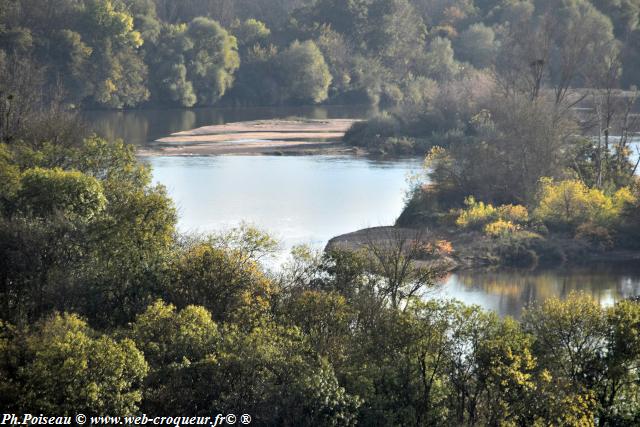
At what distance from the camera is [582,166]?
54906 mm

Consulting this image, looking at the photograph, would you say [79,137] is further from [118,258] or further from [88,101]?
[88,101]

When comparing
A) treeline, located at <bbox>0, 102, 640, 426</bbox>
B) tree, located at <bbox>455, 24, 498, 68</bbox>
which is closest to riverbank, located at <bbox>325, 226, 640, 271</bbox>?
treeline, located at <bbox>0, 102, 640, 426</bbox>

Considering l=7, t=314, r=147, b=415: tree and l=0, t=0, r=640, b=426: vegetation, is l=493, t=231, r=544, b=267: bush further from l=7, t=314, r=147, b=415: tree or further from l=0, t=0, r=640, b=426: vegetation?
l=7, t=314, r=147, b=415: tree

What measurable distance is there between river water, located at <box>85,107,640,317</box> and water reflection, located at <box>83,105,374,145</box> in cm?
58

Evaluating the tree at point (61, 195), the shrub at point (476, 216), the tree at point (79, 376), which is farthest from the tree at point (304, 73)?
the tree at point (79, 376)

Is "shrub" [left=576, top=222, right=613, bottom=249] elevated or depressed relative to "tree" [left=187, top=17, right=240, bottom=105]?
depressed

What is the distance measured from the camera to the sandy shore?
251 feet

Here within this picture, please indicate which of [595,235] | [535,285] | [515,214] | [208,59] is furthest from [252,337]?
[208,59]

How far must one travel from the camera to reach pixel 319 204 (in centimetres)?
5575

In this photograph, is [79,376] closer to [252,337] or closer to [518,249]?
[252,337]

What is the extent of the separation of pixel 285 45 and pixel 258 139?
3441cm

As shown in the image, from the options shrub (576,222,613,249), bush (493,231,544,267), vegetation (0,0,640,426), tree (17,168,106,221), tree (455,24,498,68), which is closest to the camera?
vegetation (0,0,640,426)

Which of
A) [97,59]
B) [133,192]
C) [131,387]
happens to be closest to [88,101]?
[97,59]

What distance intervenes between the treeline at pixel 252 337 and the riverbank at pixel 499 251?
1584 centimetres
